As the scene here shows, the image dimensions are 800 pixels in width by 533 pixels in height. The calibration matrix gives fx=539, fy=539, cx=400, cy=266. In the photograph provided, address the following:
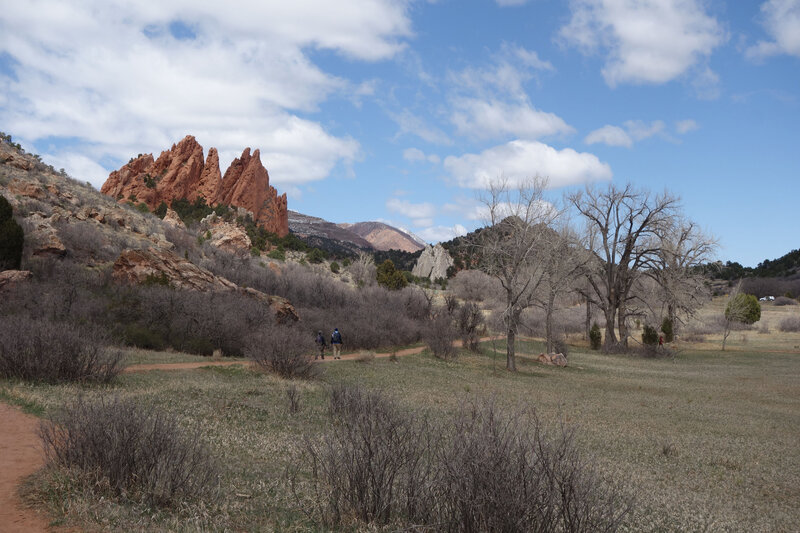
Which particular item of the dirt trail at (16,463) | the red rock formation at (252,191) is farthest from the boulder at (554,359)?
the red rock formation at (252,191)

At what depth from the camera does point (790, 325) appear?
54.2m

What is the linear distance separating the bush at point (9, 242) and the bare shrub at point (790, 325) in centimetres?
6349

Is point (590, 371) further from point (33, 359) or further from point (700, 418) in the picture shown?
point (33, 359)

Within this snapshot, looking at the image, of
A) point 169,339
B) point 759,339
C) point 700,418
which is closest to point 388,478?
point 700,418

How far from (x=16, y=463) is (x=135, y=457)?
2.18m

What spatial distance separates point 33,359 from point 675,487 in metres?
12.9

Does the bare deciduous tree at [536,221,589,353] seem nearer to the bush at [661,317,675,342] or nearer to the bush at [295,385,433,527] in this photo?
the bush at [661,317,675,342]

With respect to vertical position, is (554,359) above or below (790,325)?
below

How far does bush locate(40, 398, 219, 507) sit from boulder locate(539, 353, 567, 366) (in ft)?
86.4

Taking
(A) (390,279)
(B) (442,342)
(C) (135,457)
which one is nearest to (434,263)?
(A) (390,279)

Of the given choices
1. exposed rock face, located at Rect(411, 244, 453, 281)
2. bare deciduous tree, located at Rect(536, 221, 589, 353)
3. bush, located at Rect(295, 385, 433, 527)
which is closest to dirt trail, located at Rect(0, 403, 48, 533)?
bush, located at Rect(295, 385, 433, 527)

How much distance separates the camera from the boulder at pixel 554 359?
29.7m

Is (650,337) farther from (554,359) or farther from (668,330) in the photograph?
(554,359)

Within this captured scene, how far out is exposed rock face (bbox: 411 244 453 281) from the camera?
367 ft
